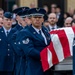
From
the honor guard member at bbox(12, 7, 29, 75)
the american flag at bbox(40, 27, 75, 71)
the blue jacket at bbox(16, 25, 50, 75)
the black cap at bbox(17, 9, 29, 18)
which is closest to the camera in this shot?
the american flag at bbox(40, 27, 75, 71)

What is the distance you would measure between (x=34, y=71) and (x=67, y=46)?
0.69 metres

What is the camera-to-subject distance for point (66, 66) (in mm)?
7918

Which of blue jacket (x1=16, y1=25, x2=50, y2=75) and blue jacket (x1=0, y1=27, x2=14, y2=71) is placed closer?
blue jacket (x1=16, y1=25, x2=50, y2=75)

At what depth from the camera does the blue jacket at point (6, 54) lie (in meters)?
10.4

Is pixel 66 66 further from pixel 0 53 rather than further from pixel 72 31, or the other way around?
pixel 0 53

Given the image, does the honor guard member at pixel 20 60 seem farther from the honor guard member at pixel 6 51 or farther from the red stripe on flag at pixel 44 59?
the red stripe on flag at pixel 44 59

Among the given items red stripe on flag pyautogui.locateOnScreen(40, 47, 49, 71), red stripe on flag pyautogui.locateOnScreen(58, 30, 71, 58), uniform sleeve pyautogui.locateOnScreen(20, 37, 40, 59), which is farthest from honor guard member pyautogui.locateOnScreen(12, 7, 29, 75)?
red stripe on flag pyautogui.locateOnScreen(58, 30, 71, 58)

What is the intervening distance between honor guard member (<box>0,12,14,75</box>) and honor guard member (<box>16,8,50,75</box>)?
1.93 metres

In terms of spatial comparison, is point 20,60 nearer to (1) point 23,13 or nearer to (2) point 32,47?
(2) point 32,47

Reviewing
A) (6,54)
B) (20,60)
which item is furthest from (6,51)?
(20,60)

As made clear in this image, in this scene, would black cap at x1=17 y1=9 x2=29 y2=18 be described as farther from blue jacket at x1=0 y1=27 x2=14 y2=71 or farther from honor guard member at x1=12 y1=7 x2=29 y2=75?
blue jacket at x1=0 y1=27 x2=14 y2=71

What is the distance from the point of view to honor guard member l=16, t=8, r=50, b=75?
820cm

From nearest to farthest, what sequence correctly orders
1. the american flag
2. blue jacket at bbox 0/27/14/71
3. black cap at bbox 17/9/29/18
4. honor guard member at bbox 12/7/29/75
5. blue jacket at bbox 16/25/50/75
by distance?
the american flag → blue jacket at bbox 16/25/50/75 → honor guard member at bbox 12/7/29/75 → black cap at bbox 17/9/29/18 → blue jacket at bbox 0/27/14/71

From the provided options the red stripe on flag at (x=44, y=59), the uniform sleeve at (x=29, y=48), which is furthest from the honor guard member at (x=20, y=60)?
the red stripe on flag at (x=44, y=59)
